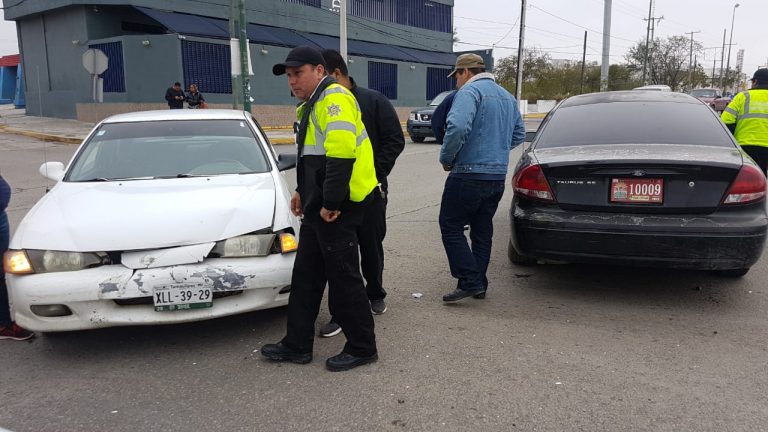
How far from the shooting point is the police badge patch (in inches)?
118

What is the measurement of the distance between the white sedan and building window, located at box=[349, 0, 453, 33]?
28988 millimetres

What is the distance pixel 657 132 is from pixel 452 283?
6.34ft

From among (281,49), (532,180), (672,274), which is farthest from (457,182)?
(281,49)

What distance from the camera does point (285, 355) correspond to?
3.38 meters

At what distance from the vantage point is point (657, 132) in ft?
14.7

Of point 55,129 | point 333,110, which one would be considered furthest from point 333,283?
point 55,129

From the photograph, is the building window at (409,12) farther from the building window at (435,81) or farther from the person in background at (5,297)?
the person in background at (5,297)

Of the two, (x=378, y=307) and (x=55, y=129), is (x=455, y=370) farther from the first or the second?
(x=55, y=129)

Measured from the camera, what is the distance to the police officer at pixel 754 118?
6.04 m

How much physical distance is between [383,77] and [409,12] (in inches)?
234

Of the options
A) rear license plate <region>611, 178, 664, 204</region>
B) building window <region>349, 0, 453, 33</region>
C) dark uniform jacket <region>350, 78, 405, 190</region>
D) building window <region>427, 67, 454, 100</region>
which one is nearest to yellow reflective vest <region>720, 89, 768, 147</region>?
rear license plate <region>611, 178, 664, 204</region>

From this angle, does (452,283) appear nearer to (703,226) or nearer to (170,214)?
(703,226)

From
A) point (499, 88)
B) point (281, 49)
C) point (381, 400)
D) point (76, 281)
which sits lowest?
point (381, 400)

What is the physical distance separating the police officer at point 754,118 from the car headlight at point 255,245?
4.94m
